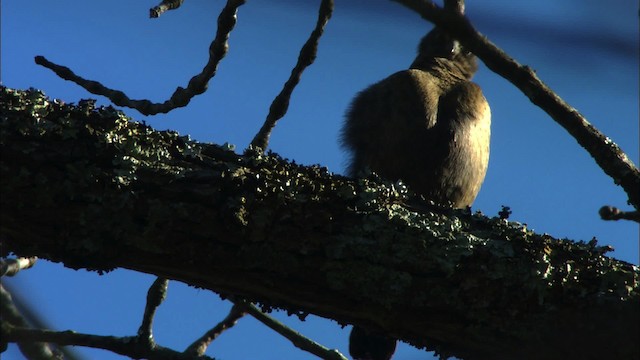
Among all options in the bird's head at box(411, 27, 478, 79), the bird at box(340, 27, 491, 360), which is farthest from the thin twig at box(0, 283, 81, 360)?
the bird's head at box(411, 27, 478, 79)

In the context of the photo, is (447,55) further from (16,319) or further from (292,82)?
(16,319)

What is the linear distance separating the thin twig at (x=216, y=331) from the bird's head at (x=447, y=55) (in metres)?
1.99

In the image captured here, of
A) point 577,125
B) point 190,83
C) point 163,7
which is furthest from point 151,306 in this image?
point 577,125

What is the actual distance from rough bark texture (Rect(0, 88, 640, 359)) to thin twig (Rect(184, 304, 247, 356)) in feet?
2.60

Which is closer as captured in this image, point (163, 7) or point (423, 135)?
point (163, 7)

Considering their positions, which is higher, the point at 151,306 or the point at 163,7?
the point at 163,7

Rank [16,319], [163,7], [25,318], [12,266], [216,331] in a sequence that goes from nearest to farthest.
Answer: [25,318], [16,319], [12,266], [163,7], [216,331]

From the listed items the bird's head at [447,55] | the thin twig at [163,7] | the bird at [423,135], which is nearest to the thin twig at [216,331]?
the thin twig at [163,7]

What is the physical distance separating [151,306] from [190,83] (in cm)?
71

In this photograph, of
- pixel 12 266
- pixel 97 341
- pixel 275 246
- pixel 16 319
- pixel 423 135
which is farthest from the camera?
pixel 423 135

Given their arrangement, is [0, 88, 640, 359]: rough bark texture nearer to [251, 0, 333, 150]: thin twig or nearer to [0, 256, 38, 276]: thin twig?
[0, 256, 38, 276]: thin twig

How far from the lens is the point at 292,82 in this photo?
3.11 metres

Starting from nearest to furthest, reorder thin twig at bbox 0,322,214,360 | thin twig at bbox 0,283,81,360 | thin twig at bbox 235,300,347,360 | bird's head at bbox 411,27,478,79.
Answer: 1. thin twig at bbox 0,283,81,360
2. thin twig at bbox 0,322,214,360
3. thin twig at bbox 235,300,347,360
4. bird's head at bbox 411,27,478,79

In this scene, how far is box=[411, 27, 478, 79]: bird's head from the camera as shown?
464 cm
